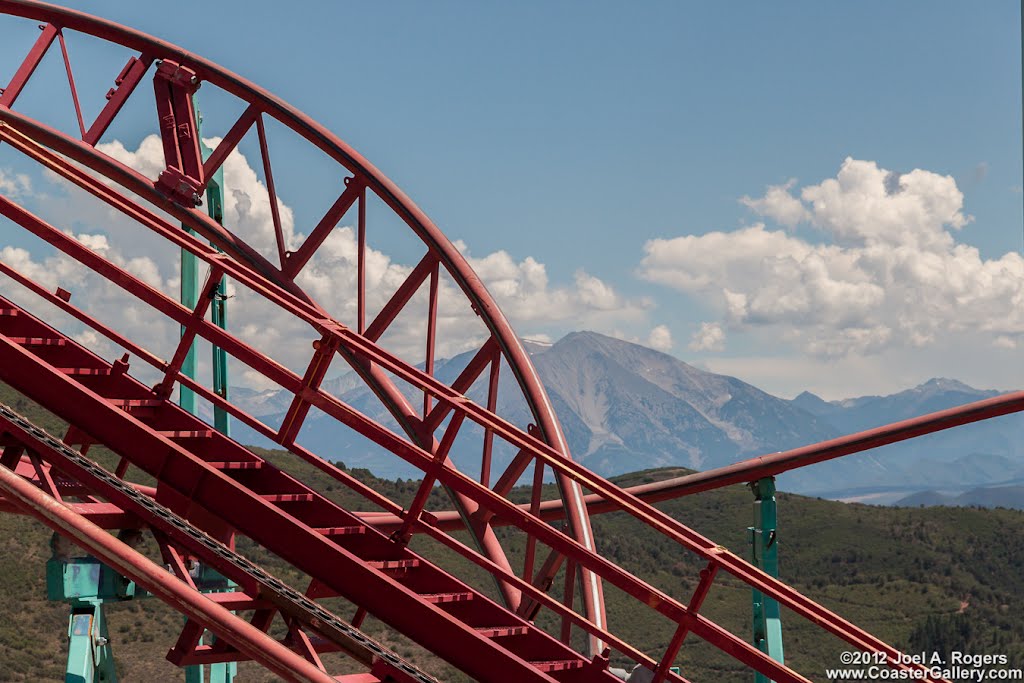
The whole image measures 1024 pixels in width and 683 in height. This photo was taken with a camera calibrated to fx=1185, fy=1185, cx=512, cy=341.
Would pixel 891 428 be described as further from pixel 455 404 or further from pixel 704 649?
pixel 704 649

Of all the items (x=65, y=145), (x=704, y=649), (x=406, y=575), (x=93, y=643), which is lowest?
(x=704, y=649)

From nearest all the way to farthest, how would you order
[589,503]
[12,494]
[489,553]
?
[12,494], [489,553], [589,503]

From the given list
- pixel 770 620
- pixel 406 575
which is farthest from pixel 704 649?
pixel 406 575

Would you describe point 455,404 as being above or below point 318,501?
above

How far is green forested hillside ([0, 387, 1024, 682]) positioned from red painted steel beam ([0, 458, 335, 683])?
3108 centimetres

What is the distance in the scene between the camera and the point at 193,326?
7.43m

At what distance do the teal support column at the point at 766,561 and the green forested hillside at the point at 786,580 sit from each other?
89.2 ft

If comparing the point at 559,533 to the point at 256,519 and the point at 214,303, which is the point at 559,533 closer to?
the point at 256,519

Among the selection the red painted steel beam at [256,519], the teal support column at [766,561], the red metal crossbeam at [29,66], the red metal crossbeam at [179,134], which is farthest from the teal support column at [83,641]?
the red metal crossbeam at [29,66]

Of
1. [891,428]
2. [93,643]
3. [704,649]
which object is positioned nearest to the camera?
[93,643]

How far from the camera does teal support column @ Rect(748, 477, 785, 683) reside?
9.99 meters

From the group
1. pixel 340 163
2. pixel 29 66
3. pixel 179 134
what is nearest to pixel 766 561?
pixel 340 163

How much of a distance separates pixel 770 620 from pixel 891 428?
1.92m

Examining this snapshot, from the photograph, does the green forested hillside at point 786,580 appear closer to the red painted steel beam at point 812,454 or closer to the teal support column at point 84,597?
the red painted steel beam at point 812,454
